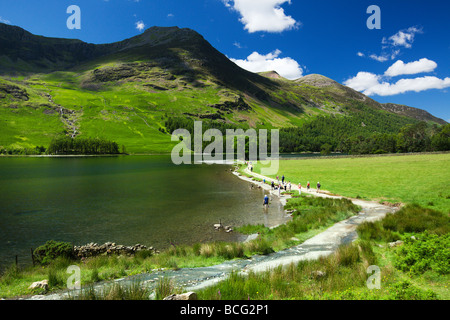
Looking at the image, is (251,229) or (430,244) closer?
(430,244)

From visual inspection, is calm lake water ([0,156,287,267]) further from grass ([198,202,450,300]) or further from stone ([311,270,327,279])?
stone ([311,270,327,279])

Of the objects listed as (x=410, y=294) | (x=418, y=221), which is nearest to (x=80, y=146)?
(x=418, y=221)

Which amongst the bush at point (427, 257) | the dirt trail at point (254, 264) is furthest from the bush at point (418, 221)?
the bush at point (427, 257)

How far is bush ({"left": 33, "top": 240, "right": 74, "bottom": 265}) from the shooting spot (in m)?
17.4

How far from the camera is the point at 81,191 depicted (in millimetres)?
50469

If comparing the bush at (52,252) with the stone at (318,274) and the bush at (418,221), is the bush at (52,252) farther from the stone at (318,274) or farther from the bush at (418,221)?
the bush at (418,221)

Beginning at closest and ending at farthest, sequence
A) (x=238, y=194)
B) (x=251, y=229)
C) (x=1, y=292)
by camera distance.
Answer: (x=1, y=292) < (x=251, y=229) < (x=238, y=194)

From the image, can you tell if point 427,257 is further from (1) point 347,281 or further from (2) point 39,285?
(2) point 39,285

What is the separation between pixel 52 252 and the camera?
17.7 metres

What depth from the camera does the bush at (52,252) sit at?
1738 centimetres
